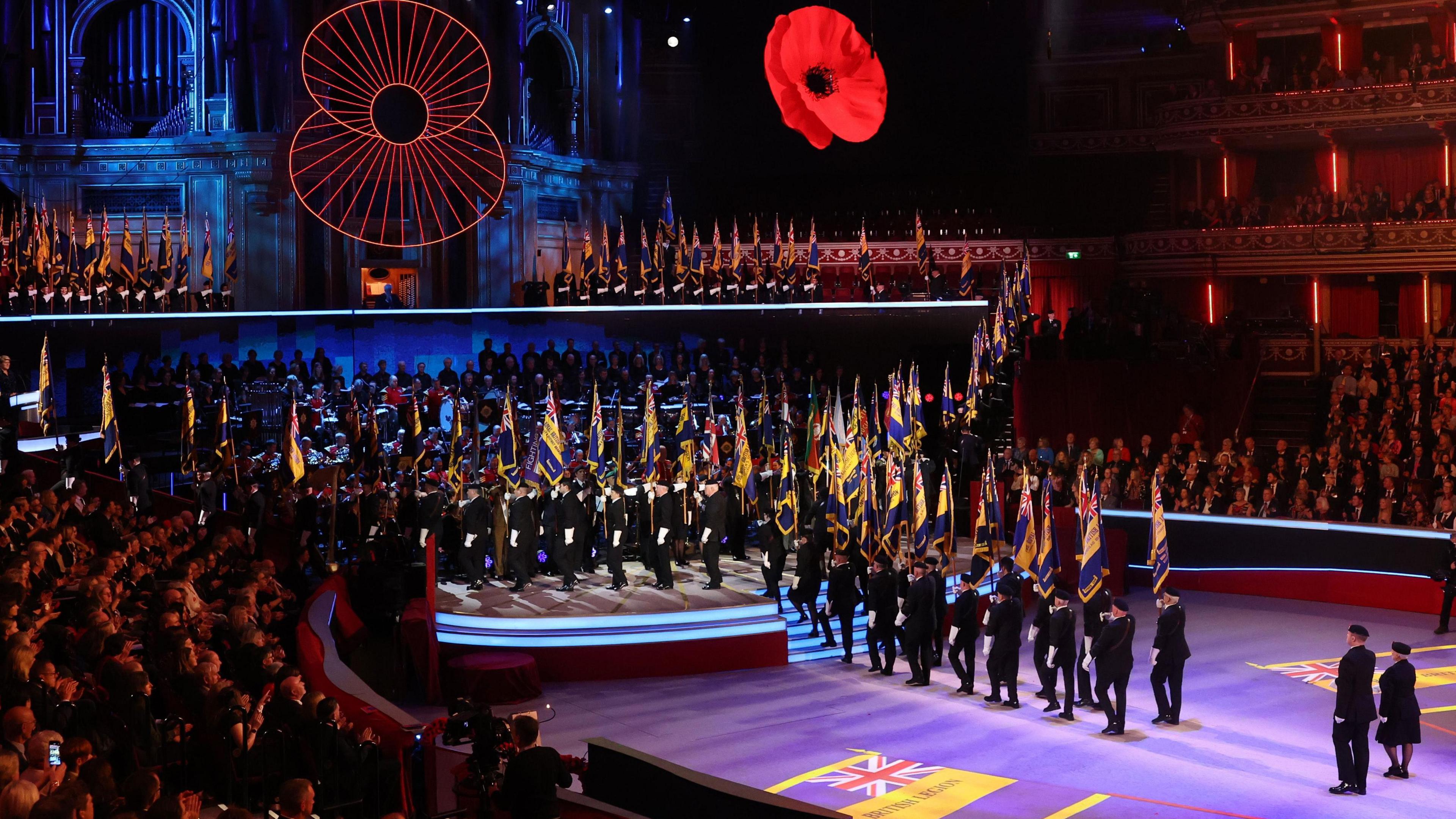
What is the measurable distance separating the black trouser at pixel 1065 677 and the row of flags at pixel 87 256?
22085 mm

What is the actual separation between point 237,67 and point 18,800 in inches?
1194

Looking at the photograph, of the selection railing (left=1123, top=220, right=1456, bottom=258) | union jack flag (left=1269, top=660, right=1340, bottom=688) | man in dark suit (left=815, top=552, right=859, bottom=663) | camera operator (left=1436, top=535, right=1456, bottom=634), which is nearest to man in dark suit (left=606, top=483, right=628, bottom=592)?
man in dark suit (left=815, top=552, right=859, bottom=663)

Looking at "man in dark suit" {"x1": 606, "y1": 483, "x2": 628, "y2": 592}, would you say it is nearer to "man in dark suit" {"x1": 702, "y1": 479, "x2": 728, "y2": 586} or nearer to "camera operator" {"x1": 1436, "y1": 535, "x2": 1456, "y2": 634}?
"man in dark suit" {"x1": 702, "y1": 479, "x2": 728, "y2": 586}

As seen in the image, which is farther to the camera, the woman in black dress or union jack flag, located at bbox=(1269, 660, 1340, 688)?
union jack flag, located at bbox=(1269, 660, 1340, 688)

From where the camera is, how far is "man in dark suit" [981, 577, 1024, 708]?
1722 centimetres

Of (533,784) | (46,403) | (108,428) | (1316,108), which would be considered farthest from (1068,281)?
(533,784)

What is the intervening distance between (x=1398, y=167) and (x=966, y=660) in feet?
77.7

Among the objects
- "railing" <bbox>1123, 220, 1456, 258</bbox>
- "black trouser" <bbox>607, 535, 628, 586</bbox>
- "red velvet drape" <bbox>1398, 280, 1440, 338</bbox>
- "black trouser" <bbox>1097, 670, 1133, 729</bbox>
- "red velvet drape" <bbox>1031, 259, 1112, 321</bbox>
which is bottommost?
"black trouser" <bbox>1097, 670, 1133, 729</bbox>

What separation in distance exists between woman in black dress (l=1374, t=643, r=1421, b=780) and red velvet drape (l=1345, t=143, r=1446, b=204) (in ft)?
78.1

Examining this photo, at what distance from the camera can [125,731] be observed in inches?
382

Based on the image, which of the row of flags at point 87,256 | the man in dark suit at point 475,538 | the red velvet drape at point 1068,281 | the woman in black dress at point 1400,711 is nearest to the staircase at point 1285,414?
the red velvet drape at point 1068,281

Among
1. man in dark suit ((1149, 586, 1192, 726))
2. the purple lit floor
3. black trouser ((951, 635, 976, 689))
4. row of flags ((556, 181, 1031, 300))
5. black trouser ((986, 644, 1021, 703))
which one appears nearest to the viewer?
the purple lit floor

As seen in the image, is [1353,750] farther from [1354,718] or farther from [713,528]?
[713,528]

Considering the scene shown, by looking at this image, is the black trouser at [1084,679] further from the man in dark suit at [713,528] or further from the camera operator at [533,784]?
the camera operator at [533,784]
